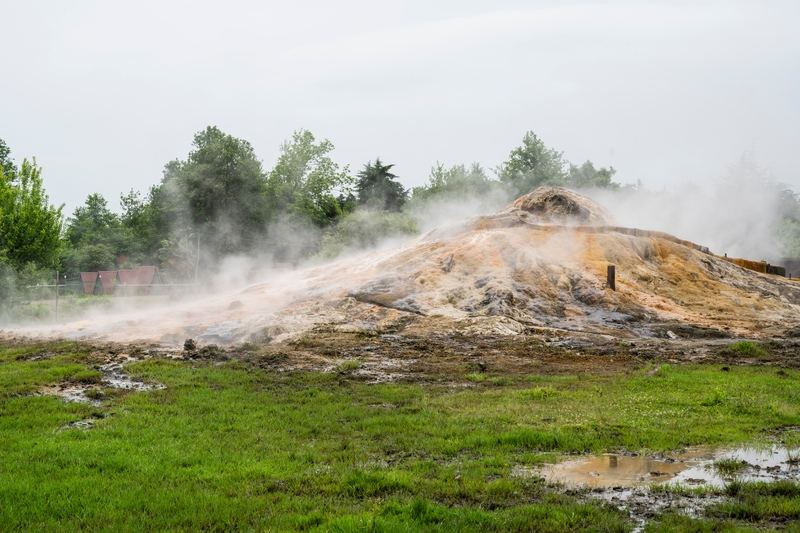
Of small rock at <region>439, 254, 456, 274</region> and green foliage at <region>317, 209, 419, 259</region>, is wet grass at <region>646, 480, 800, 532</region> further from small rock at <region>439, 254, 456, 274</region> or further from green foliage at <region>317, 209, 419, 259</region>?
green foliage at <region>317, 209, 419, 259</region>

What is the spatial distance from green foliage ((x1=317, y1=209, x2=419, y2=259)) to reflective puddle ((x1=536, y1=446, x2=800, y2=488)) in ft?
113

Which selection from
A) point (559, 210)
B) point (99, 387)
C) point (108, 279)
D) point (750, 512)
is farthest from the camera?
point (108, 279)

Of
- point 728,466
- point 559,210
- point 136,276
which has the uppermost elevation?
point 559,210

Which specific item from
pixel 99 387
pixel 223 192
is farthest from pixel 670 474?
pixel 223 192

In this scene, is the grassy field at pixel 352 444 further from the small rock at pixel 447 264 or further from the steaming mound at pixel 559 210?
the steaming mound at pixel 559 210

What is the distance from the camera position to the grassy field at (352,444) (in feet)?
18.6

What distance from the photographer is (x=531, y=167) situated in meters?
63.5

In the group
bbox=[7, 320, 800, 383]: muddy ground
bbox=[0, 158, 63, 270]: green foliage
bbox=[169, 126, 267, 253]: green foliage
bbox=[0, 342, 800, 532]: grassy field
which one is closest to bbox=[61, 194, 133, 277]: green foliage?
bbox=[169, 126, 267, 253]: green foliage

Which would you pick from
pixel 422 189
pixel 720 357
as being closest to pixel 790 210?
pixel 422 189

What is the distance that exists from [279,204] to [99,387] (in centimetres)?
5067

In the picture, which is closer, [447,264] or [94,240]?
[447,264]

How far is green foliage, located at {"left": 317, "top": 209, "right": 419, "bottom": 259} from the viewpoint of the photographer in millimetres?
43375

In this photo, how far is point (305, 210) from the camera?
61438 millimetres

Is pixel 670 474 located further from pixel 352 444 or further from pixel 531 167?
pixel 531 167
